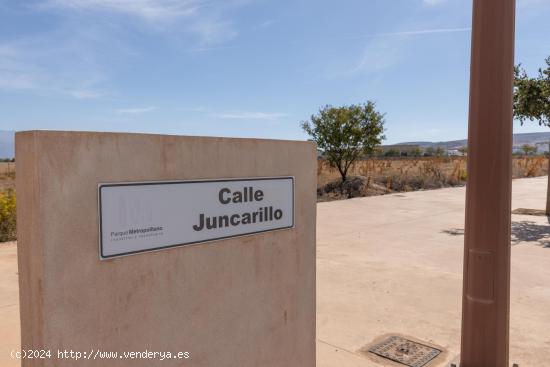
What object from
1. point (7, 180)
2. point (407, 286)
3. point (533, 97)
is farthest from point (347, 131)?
point (7, 180)

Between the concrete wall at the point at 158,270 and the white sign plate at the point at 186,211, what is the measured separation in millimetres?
49

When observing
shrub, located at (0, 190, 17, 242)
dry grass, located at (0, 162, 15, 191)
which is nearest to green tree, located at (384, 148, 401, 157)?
dry grass, located at (0, 162, 15, 191)

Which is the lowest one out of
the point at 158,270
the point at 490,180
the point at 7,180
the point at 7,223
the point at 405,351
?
the point at 405,351

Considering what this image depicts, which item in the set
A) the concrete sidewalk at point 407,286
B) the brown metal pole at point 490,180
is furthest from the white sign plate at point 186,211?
the concrete sidewalk at point 407,286

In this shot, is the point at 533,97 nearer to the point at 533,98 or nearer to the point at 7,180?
the point at 533,98

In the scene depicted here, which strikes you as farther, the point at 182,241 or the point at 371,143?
the point at 371,143

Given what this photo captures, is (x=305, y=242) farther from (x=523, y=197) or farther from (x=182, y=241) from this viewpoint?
(x=523, y=197)

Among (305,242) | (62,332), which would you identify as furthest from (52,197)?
(305,242)

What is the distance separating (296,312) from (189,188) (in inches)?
53.5

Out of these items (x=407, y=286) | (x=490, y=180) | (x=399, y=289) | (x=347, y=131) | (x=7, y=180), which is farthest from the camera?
(x=7, y=180)

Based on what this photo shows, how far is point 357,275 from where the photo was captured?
20.8ft

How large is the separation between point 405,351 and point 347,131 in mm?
16245

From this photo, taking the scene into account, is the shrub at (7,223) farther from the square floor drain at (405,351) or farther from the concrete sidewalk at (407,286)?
the square floor drain at (405,351)

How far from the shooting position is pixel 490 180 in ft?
10.6
